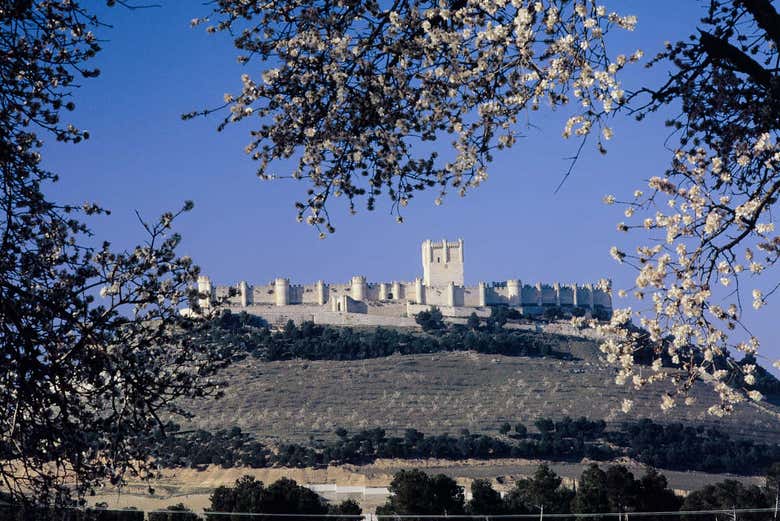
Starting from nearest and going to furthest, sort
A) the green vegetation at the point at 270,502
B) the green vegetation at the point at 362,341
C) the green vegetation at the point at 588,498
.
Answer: the green vegetation at the point at 270,502 < the green vegetation at the point at 588,498 < the green vegetation at the point at 362,341

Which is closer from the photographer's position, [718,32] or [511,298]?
[718,32]

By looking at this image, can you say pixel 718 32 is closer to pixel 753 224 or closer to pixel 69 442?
pixel 753 224

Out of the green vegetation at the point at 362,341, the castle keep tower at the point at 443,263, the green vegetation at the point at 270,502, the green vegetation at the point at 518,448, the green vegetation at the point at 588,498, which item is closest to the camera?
the green vegetation at the point at 270,502

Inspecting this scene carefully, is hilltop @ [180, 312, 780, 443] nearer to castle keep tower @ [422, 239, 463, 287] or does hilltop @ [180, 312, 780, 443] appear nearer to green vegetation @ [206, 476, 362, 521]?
castle keep tower @ [422, 239, 463, 287]

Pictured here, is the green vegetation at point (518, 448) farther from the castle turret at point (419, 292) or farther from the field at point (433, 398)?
the castle turret at point (419, 292)

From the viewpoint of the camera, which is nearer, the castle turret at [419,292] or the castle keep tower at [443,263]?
the castle turret at [419,292]

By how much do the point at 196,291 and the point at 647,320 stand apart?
3624 mm

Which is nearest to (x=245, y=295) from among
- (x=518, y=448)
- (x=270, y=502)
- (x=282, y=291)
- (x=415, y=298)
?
(x=282, y=291)

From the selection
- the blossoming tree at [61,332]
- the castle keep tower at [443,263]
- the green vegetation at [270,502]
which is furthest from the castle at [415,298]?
the blossoming tree at [61,332]

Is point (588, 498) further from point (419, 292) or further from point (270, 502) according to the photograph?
point (419, 292)

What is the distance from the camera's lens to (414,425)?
82.6m

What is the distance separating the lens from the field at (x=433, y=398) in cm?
8406

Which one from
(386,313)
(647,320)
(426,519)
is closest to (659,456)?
(426,519)

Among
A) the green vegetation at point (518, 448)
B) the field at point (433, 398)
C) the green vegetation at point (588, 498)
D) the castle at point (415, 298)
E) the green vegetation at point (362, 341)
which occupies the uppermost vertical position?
the castle at point (415, 298)
